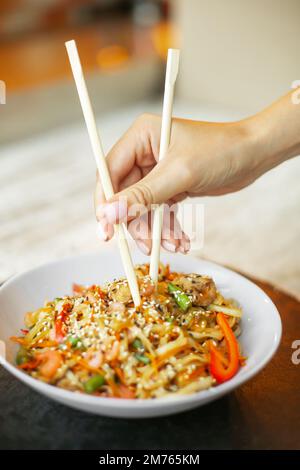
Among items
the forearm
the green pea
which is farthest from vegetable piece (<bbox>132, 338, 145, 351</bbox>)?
the forearm

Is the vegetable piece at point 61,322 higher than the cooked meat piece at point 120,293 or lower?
lower

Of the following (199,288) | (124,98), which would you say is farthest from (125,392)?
(124,98)

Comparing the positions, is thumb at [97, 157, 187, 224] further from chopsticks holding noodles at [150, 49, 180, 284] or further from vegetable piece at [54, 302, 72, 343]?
vegetable piece at [54, 302, 72, 343]

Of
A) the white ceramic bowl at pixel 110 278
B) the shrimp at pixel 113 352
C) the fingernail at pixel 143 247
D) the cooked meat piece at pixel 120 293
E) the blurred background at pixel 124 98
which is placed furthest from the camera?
the blurred background at pixel 124 98

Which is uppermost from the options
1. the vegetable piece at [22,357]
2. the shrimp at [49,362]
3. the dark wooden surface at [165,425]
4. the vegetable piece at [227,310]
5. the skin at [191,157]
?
the skin at [191,157]

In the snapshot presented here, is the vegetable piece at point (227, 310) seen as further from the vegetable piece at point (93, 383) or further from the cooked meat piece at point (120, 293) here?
the vegetable piece at point (93, 383)

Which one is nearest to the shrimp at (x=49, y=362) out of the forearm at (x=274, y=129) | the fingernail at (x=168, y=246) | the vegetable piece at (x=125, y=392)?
the vegetable piece at (x=125, y=392)

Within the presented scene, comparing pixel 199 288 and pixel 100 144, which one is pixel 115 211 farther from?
pixel 199 288
